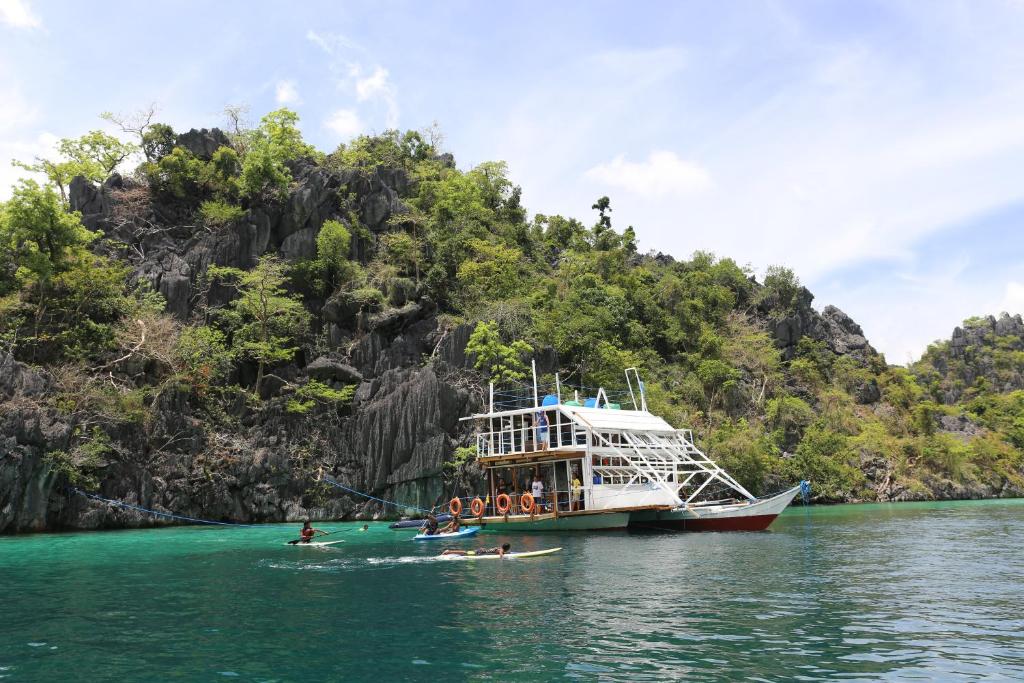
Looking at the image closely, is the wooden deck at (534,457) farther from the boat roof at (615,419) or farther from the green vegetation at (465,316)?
the green vegetation at (465,316)

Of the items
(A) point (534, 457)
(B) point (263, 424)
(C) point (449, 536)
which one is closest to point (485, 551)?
(C) point (449, 536)

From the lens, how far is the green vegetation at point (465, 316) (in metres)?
40.1

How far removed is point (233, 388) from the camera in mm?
42031

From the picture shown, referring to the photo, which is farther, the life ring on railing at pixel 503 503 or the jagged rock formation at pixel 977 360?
the jagged rock formation at pixel 977 360

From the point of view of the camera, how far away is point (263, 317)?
43.9 m

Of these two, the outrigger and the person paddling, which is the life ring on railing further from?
the person paddling

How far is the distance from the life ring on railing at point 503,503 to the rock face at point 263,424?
574cm

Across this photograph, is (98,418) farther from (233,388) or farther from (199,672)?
(199,672)

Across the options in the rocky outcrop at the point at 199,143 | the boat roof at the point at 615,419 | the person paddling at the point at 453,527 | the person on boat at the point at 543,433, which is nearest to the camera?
the person paddling at the point at 453,527

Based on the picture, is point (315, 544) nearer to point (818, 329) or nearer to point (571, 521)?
point (571, 521)

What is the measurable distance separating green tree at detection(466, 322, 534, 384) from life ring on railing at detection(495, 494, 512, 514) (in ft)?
29.7

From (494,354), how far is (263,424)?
1413cm

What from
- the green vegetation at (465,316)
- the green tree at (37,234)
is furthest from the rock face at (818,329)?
the green tree at (37,234)

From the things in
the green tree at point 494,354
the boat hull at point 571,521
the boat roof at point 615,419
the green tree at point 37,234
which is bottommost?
the boat hull at point 571,521
